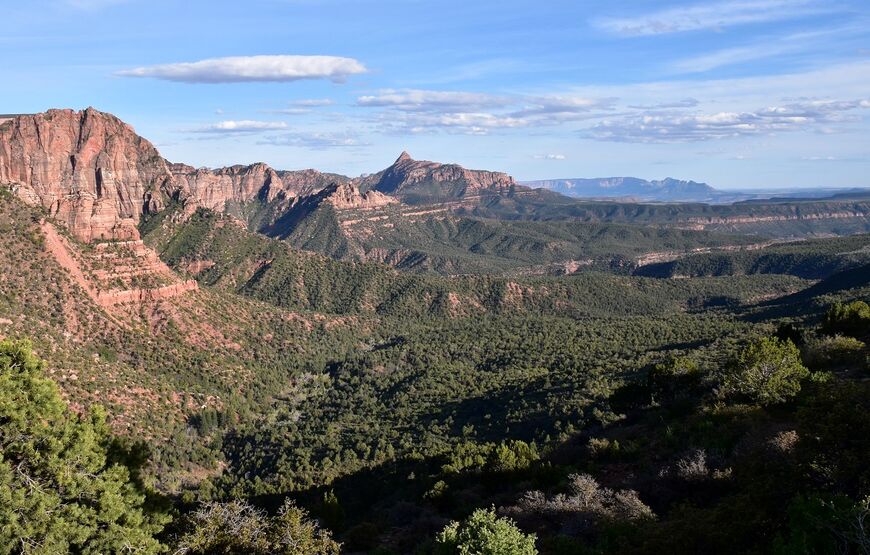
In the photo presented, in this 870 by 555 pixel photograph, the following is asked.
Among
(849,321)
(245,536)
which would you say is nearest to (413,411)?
(849,321)

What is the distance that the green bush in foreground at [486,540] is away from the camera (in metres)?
20.3

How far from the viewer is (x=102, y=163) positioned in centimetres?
16450

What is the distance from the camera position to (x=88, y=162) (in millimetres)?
163625

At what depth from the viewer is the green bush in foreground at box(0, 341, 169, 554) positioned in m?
20.0

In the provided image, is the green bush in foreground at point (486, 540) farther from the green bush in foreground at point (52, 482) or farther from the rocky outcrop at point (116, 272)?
the rocky outcrop at point (116, 272)

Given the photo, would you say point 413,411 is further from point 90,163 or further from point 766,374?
point 90,163

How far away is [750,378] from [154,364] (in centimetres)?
8063

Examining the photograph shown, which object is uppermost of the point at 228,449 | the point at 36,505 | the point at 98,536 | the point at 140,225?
the point at 140,225

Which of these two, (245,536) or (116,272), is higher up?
(116,272)

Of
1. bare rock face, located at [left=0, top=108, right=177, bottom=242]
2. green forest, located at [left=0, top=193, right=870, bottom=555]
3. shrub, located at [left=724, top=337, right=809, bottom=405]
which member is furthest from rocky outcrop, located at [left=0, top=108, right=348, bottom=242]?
shrub, located at [left=724, top=337, right=809, bottom=405]

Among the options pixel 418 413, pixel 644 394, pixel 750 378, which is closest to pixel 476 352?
pixel 418 413

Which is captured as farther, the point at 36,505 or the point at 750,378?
the point at 750,378

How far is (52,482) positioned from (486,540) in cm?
1554

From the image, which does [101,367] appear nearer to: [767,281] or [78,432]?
[78,432]
